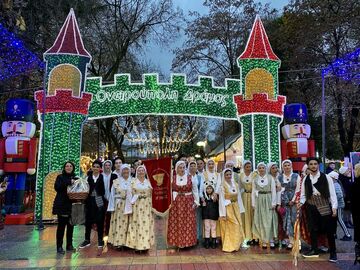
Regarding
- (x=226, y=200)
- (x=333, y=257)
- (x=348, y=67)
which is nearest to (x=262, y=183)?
(x=226, y=200)

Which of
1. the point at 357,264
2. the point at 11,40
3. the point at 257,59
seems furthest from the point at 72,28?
the point at 357,264

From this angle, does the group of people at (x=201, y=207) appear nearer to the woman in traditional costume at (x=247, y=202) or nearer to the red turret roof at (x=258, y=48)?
the woman in traditional costume at (x=247, y=202)

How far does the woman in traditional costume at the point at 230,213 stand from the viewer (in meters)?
8.14

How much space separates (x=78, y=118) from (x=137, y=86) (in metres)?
2.09

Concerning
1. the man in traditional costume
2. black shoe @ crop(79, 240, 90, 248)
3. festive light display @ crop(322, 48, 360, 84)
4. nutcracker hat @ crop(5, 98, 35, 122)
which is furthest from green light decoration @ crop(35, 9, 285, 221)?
the man in traditional costume

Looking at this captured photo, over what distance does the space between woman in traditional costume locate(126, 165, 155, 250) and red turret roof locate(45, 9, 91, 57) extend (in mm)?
6356

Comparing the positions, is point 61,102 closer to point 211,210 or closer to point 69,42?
point 69,42

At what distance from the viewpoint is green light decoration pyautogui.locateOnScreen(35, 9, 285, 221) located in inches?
495

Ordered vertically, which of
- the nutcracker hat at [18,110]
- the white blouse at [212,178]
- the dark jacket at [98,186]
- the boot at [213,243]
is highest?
the nutcracker hat at [18,110]

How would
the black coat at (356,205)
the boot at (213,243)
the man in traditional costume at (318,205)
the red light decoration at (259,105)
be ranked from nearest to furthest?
the black coat at (356,205), the man in traditional costume at (318,205), the boot at (213,243), the red light decoration at (259,105)

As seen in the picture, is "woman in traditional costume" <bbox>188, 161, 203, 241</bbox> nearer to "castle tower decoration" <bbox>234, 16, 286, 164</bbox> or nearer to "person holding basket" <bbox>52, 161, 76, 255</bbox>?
"person holding basket" <bbox>52, 161, 76, 255</bbox>

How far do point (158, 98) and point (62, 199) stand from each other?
599cm

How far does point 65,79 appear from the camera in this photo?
12.7 m

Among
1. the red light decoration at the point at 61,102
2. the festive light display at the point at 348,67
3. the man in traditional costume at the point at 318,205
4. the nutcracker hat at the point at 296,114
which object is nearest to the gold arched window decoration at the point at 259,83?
the nutcracker hat at the point at 296,114
